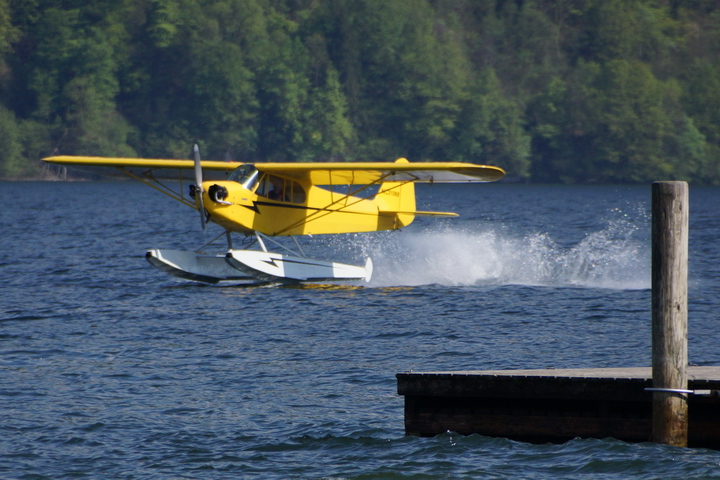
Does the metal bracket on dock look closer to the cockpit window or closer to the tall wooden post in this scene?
the tall wooden post

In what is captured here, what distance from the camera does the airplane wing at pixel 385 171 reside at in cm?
1596

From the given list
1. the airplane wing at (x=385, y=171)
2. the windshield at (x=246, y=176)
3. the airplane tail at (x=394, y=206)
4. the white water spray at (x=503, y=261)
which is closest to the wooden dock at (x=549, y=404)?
the airplane wing at (x=385, y=171)

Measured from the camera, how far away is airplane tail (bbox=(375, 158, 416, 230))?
19016 mm

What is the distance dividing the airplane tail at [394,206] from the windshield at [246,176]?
3114 millimetres

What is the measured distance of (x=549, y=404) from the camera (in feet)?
24.7

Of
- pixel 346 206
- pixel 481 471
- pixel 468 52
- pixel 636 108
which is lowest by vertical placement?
pixel 481 471

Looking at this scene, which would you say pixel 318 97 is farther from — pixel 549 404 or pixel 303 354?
pixel 549 404

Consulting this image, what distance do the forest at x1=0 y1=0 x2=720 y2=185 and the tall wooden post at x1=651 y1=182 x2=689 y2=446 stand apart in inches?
2736

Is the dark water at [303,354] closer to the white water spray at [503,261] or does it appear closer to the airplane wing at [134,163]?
the white water spray at [503,261]

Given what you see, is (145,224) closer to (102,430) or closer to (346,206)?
(346,206)

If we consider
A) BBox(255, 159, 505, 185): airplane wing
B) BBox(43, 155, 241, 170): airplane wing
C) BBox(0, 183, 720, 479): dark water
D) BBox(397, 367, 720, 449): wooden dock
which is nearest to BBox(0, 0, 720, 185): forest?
BBox(0, 183, 720, 479): dark water

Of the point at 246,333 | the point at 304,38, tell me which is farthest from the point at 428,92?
the point at 246,333

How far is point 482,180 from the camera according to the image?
653 inches

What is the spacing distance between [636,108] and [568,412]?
73.2 metres
